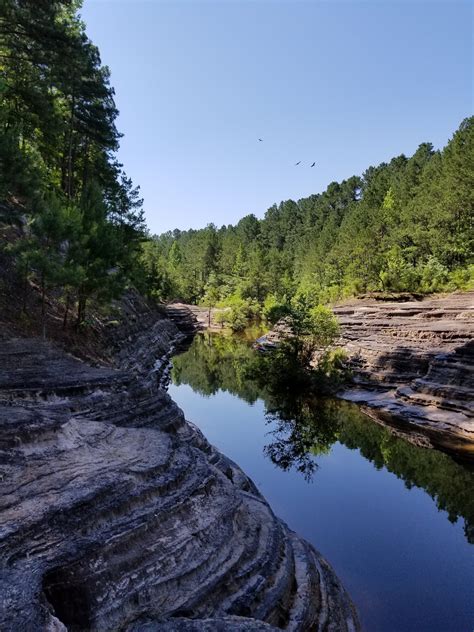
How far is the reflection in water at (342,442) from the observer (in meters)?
15.0

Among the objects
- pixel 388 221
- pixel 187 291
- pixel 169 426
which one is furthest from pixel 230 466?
pixel 187 291

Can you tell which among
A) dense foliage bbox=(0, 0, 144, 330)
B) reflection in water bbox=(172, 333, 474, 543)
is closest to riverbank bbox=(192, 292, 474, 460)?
reflection in water bbox=(172, 333, 474, 543)

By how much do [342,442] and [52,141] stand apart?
2291cm

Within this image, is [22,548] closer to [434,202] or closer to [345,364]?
[345,364]

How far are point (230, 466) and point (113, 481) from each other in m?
6.45

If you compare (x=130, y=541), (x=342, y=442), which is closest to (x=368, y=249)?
(x=342, y=442)

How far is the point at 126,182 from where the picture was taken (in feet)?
113

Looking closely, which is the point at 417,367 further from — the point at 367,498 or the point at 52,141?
the point at 52,141

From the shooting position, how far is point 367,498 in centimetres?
1466

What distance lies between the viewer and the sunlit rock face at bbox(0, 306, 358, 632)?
4.91 meters

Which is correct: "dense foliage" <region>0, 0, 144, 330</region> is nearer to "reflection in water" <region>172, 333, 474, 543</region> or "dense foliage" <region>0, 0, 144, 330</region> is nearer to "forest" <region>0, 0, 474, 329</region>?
"forest" <region>0, 0, 474, 329</region>

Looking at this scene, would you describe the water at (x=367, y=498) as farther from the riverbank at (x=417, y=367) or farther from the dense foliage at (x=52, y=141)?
the dense foliage at (x=52, y=141)

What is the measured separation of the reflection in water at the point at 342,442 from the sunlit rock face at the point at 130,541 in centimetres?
743

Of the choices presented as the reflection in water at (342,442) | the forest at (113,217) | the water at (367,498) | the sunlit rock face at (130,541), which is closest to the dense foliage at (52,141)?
the forest at (113,217)
